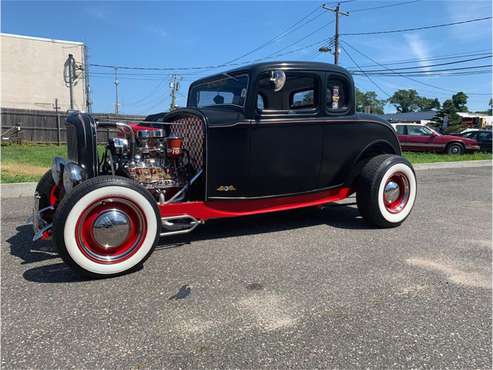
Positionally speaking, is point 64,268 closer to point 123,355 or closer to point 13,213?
point 123,355

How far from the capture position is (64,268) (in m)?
3.20

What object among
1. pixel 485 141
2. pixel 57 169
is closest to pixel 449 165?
pixel 485 141

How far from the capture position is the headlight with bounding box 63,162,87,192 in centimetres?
332

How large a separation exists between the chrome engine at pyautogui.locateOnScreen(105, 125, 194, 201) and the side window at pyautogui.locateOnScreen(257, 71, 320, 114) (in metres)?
0.96

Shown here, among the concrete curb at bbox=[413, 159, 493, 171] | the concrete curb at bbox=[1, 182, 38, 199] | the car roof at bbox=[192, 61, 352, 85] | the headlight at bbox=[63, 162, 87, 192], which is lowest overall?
the concrete curb at bbox=[1, 182, 38, 199]

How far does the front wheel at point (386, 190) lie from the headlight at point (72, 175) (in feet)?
9.76

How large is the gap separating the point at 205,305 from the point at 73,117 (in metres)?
2.26

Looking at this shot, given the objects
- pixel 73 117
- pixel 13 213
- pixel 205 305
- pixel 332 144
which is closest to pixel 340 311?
Result: pixel 205 305

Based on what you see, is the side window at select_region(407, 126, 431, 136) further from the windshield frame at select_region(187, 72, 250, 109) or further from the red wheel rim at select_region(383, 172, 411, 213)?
the windshield frame at select_region(187, 72, 250, 109)

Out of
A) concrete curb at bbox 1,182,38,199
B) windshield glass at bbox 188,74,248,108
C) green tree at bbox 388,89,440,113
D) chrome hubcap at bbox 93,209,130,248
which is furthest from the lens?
green tree at bbox 388,89,440,113

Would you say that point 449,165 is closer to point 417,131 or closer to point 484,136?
point 417,131

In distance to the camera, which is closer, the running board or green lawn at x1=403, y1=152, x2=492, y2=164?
the running board

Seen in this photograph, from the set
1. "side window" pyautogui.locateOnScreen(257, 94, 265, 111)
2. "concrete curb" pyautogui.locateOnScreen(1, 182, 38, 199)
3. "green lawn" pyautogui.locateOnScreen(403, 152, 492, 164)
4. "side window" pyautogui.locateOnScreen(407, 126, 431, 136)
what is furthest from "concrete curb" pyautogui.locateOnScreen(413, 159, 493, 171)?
"concrete curb" pyautogui.locateOnScreen(1, 182, 38, 199)

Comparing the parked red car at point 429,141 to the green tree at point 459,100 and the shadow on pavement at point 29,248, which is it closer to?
the shadow on pavement at point 29,248
